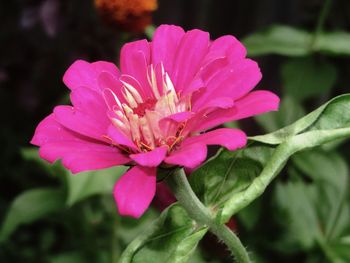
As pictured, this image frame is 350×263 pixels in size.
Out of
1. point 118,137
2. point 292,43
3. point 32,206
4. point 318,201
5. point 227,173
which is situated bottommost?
point 318,201

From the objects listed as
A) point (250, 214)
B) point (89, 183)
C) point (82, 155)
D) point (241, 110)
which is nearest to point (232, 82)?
point (241, 110)

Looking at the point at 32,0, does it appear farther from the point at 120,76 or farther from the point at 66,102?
the point at 120,76

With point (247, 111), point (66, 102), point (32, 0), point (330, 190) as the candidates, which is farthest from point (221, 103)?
point (32, 0)

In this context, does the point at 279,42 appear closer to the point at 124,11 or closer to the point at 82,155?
Answer: the point at 124,11

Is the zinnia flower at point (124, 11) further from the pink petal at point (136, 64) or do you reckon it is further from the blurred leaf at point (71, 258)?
the pink petal at point (136, 64)

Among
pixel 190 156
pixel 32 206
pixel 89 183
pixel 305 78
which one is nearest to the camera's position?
pixel 190 156

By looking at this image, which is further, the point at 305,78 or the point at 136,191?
the point at 305,78

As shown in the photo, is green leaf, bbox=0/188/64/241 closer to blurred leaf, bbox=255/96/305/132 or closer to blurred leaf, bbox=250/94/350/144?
blurred leaf, bbox=255/96/305/132
